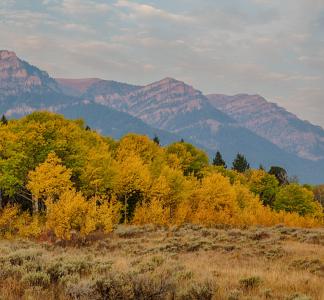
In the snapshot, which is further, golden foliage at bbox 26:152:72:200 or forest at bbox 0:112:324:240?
forest at bbox 0:112:324:240

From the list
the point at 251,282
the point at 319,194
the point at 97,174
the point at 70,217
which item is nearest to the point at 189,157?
the point at 97,174

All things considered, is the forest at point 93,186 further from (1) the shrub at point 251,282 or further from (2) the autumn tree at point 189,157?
(1) the shrub at point 251,282

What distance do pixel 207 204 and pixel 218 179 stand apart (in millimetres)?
4604

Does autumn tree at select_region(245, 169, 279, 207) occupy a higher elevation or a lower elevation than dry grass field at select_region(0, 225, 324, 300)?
lower

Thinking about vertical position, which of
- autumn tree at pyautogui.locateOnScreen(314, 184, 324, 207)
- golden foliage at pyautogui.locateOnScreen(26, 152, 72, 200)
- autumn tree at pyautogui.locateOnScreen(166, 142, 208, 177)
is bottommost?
autumn tree at pyautogui.locateOnScreen(314, 184, 324, 207)

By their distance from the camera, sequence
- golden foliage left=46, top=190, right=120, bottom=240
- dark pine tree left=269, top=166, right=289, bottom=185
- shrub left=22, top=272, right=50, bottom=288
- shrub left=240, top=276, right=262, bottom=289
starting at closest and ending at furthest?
shrub left=22, top=272, right=50, bottom=288
shrub left=240, top=276, right=262, bottom=289
golden foliage left=46, top=190, right=120, bottom=240
dark pine tree left=269, top=166, right=289, bottom=185

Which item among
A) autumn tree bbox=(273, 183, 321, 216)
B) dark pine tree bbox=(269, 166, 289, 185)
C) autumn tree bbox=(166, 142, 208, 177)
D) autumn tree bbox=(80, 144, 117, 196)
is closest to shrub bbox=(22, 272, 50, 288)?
autumn tree bbox=(80, 144, 117, 196)

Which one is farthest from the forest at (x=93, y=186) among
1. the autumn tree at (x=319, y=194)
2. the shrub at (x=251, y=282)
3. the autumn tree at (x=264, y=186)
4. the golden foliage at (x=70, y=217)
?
the autumn tree at (x=319, y=194)

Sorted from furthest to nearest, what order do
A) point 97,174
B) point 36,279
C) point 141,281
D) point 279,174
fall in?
point 279,174 < point 97,174 < point 36,279 < point 141,281

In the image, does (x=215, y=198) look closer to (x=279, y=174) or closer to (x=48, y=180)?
(x=48, y=180)

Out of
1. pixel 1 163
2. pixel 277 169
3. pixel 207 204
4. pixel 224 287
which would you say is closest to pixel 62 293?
pixel 224 287

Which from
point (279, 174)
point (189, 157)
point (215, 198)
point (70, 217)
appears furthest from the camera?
point (279, 174)

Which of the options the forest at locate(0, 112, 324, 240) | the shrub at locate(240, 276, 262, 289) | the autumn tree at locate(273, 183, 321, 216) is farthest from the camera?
the autumn tree at locate(273, 183, 321, 216)

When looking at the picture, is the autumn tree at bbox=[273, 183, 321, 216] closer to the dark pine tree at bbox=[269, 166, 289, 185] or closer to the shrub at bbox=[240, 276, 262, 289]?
the dark pine tree at bbox=[269, 166, 289, 185]
